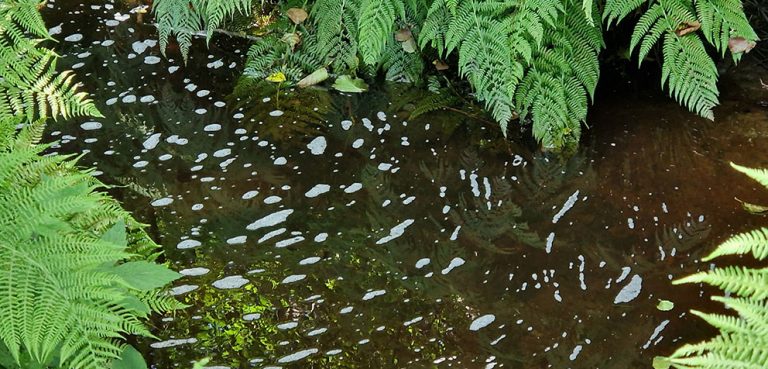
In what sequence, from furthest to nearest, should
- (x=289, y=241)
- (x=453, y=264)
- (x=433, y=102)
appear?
(x=433, y=102) < (x=289, y=241) < (x=453, y=264)

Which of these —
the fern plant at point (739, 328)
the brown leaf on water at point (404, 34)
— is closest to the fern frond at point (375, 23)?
the brown leaf on water at point (404, 34)

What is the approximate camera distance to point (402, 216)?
3.34 meters

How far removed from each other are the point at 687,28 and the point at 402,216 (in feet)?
5.00

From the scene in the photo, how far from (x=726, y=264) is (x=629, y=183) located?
54cm

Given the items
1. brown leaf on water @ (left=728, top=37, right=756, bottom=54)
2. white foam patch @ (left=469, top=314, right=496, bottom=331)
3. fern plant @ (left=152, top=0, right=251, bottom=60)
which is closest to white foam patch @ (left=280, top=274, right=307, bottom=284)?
white foam patch @ (left=469, top=314, right=496, bottom=331)

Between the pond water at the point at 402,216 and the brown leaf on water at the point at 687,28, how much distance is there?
423mm

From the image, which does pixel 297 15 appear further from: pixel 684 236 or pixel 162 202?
pixel 684 236

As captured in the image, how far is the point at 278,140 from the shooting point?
148 inches

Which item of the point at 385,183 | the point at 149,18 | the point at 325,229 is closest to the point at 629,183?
the point at 385,183

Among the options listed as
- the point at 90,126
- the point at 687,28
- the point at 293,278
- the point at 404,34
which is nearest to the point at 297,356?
the point at 293,278

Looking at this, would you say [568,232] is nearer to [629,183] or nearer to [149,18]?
[629,183]

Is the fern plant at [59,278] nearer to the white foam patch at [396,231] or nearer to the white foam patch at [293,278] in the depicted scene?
the white foam patch at [293,278]

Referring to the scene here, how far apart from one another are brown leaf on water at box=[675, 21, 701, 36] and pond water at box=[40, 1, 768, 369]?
42cm

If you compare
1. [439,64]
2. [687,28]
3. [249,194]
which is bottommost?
[249,194]
